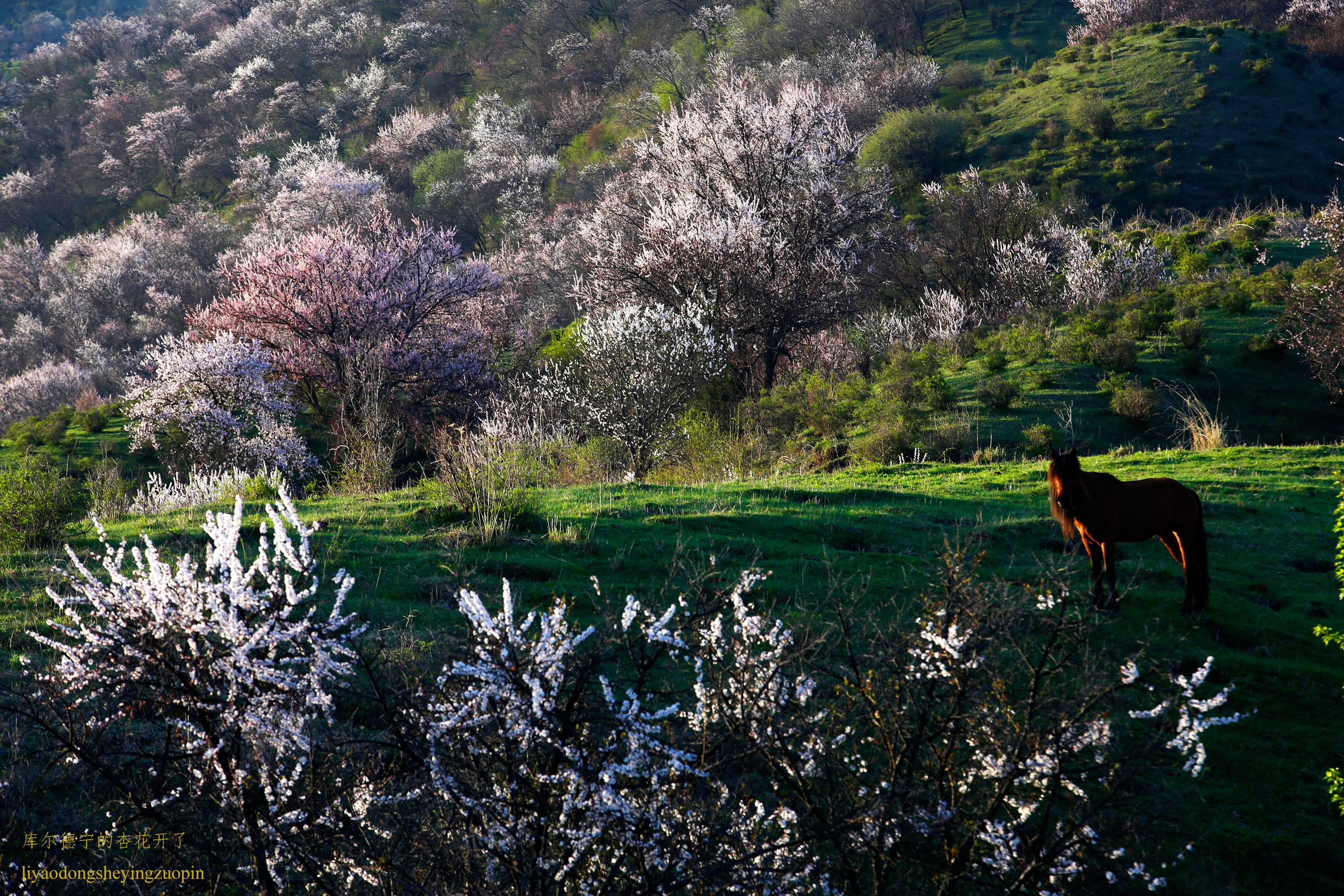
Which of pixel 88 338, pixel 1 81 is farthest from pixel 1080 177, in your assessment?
pixel 1 81

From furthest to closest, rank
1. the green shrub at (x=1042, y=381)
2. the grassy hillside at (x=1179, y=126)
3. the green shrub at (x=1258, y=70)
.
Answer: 1. the green shrub at (x=1258, y=70)
2. the grassy hillside at (x=1179, y=126)
3. the green shrub at (x=1042, y=381)

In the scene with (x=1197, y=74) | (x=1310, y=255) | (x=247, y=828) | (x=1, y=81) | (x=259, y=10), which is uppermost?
(x=259, y=10)

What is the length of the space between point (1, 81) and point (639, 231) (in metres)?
79.9

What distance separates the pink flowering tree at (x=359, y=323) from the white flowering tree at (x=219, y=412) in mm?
1392

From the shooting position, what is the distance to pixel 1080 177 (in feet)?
123

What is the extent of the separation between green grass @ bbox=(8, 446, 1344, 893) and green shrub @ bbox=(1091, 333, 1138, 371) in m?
5.81

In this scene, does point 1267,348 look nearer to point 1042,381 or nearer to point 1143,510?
point 1042,381

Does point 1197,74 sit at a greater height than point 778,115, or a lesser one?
greater

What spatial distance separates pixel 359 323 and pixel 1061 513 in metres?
22.0

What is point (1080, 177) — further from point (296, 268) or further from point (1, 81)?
point (1, 81)

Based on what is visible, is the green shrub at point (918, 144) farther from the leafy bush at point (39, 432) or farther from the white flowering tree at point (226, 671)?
the white flowering tree at point (226, 671)

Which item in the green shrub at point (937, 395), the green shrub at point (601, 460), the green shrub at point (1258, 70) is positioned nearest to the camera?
the green shrub at point (601, 460)

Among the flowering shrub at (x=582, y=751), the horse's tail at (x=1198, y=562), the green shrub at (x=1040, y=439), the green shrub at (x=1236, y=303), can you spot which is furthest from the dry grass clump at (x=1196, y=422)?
the flowering shrub at (x=582, y=751)

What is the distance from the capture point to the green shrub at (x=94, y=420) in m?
23.8
